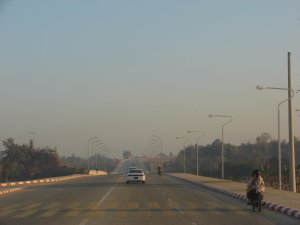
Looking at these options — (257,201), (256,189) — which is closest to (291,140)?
(256,189)

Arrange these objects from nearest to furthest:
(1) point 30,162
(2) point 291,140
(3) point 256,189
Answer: (3) point 256,189
(2) point 291,140
(1) point 30,162

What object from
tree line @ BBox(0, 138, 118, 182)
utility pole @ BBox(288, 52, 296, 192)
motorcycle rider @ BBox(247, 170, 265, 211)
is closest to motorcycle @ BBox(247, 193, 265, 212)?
motorcycle rider @ BBox(247, 170, 265, 211)

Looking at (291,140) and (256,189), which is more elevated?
(291,140)

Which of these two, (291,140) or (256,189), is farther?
(291,140)

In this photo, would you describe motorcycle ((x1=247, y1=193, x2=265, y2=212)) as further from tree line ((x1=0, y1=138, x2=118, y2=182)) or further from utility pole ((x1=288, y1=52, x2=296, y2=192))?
tree line ((x1=0, y1=138, x2=118, y2=182))

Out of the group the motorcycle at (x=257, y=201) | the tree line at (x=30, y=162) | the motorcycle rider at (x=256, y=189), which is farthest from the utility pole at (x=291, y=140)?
the tree line at (x=30, y=162)

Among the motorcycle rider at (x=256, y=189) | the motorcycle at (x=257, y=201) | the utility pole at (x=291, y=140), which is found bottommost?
the motorcycle at (x=257, y=201)

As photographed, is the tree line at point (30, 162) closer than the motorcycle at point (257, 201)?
No

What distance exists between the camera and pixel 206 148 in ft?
644

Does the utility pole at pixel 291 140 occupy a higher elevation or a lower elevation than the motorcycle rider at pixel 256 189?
higher

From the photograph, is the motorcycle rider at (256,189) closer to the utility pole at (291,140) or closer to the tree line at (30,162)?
the utility pole at (291,140)

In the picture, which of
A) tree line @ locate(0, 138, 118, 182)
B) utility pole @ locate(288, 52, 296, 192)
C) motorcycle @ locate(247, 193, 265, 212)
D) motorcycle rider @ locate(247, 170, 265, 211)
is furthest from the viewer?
tree line @ locate(0, 138, 118, 182)

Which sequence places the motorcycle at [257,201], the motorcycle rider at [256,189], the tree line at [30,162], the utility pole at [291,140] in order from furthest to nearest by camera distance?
the tree line at [30,162] → the utility pole at [291,140] → the motorcycle rider at [256,189] → the motorcycle at [257,201]

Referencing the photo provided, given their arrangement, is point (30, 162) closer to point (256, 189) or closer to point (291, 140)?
point (291, 140)
